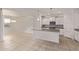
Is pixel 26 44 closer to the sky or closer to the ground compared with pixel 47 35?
closer to the ground

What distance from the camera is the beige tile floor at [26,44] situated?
2793 mm

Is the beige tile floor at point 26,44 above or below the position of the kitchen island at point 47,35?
below

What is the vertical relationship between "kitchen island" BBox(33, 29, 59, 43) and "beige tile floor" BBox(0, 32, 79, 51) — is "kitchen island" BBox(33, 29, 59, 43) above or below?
above

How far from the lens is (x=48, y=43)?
281 cm

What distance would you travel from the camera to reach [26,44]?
282cm

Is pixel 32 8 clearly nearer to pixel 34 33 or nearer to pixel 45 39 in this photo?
pixel 34 33

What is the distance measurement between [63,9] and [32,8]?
0.63 metres

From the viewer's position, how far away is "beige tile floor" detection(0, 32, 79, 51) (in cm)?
279
